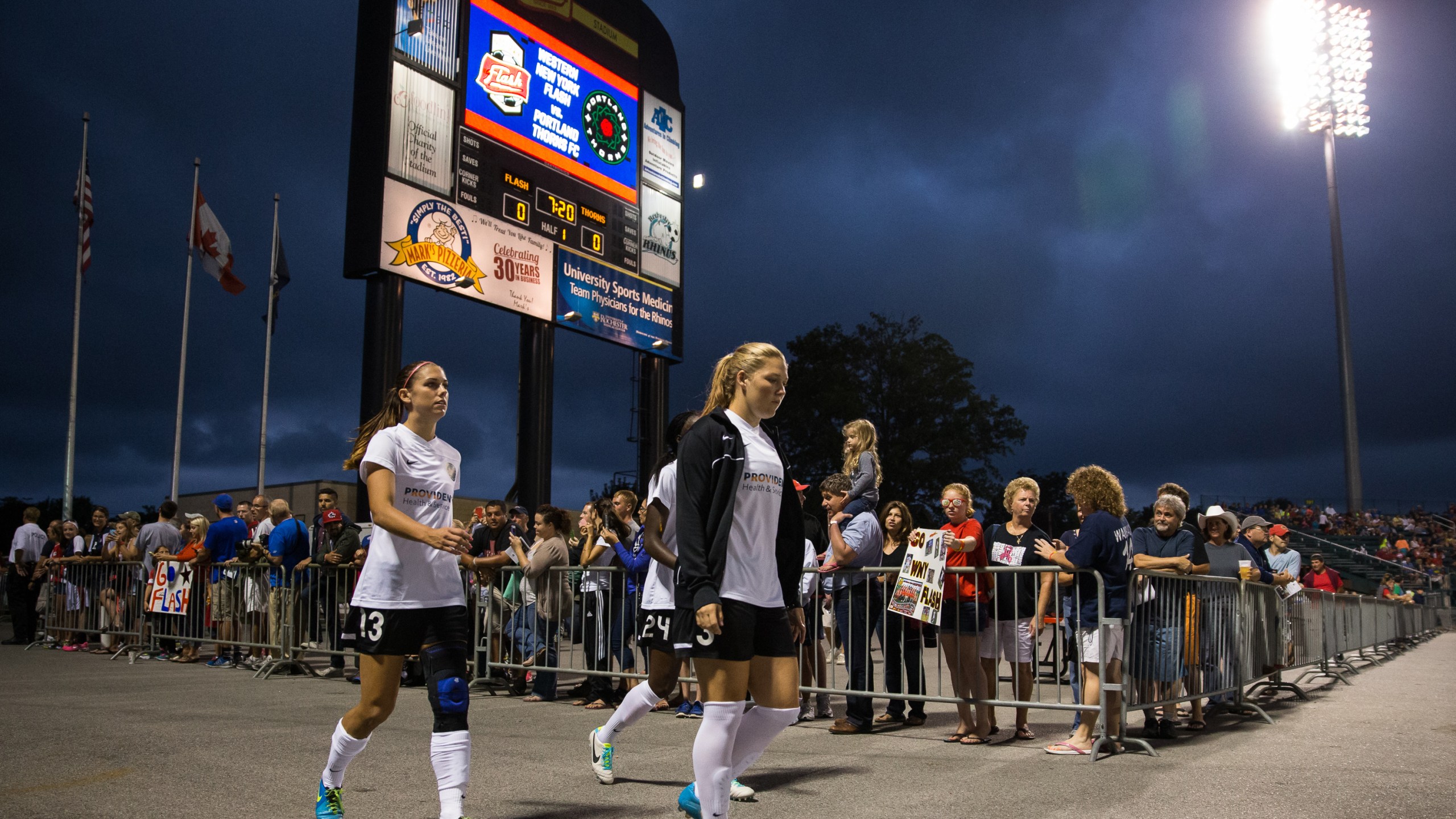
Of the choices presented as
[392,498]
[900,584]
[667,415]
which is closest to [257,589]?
[900,584]

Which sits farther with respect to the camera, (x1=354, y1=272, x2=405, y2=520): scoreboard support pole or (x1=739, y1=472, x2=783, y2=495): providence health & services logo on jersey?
(x1=354, y1=272, x2=405, y2=520): scoreboard support pole

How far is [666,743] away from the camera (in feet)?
19.7

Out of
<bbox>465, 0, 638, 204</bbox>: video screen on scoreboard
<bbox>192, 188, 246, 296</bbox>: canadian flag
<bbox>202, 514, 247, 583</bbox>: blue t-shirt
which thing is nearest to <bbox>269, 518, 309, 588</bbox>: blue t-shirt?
<bbox>202, 514, 247, 583</bbox>: blue t-shirt

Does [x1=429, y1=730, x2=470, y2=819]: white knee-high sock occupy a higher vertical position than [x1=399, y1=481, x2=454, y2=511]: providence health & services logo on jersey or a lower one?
lower

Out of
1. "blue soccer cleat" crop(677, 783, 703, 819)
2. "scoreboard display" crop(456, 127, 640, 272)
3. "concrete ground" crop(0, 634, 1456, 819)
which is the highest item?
"scoreboard display" crop(456, 127, 640, 272)

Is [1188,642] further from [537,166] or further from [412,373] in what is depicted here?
[537,166]

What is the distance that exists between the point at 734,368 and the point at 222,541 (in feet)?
33.0

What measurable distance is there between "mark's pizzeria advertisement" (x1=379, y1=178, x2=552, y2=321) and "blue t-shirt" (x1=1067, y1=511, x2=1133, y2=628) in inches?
475

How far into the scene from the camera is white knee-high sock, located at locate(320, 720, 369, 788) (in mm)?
3646

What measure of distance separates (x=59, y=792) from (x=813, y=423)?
122ft

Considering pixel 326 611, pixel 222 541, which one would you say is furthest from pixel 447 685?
pixel 222 541

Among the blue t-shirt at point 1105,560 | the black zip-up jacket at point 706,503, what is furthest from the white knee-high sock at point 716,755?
the blue t-shirt at point 1105,560

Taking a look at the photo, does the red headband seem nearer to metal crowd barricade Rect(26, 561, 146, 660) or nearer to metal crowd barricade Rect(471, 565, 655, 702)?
metal crowd barricade Rect(471, 565, 655, 702)

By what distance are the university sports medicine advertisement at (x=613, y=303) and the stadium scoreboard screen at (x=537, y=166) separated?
30 mm
